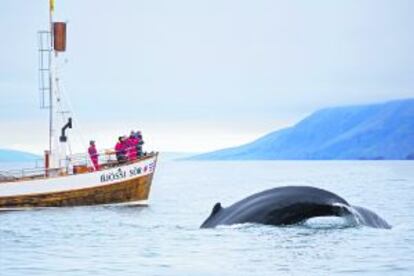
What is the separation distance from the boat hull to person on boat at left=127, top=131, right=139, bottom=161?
38 centimetres

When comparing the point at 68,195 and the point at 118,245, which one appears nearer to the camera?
the point at 118,245

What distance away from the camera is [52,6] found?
1809 inches

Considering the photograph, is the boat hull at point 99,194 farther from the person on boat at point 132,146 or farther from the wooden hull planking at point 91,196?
the person on boat at point 132,146

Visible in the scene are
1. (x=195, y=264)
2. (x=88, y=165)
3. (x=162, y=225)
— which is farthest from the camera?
(x=88, y=165)

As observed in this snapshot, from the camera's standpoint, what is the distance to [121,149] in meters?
43.1

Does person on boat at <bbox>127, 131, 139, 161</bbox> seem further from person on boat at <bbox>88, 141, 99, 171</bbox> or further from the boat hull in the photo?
person on boat at <bbox>88, 141, 99, 171</bbox>

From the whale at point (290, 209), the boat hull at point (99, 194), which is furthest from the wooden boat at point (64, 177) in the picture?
the whale at point (290, 209)

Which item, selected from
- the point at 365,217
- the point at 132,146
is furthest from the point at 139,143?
the point at 365,217

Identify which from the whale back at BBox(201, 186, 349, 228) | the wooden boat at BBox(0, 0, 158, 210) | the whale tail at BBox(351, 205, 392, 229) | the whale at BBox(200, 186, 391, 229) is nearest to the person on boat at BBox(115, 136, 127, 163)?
the wooden boat at BBox(0, 0, 158, 210)

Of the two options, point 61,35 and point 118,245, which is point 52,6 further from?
point 118,245

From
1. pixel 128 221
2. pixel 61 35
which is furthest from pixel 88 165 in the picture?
pixel 128 221

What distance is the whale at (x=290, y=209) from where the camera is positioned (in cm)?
2103

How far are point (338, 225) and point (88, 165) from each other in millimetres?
19259

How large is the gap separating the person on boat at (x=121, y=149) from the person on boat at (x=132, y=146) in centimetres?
24
